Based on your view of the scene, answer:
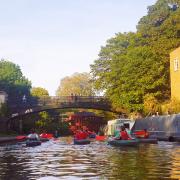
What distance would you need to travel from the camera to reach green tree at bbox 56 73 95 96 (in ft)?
460

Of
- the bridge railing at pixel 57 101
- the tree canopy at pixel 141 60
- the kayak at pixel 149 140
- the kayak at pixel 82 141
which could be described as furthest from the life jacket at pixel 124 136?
the bridge railing at pixel 57 101

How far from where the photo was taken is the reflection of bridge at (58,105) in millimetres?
85938

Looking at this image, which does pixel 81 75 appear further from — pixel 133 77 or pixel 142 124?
pixel 142 124

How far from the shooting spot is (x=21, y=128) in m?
96.4

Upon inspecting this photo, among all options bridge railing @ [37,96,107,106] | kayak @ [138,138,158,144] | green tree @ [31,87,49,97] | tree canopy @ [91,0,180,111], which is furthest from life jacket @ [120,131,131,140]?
green tree @ [31,87,49,97]

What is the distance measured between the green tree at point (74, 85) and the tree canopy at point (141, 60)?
5404 cm

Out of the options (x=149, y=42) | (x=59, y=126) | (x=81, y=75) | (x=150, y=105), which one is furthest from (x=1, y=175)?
(x=81, y=75)

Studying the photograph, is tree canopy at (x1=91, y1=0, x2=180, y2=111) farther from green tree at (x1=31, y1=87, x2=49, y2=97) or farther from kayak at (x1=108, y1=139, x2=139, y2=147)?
green tree at (x1=31, y1=87, x2=49, y2=97)

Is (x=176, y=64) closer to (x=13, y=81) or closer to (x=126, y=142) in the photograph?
(x=126, y=142)

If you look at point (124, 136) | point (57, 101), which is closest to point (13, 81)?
point (57, 101)

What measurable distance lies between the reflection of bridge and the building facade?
19730 mm

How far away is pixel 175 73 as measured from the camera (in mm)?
66000

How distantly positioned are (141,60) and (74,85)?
73.4m

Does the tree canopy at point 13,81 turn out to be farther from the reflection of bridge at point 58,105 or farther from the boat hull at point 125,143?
the boat hull at point 125,143
